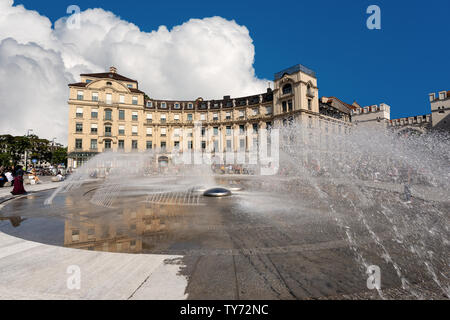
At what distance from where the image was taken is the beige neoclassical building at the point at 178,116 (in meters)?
39.8

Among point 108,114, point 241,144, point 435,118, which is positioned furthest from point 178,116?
point 435,118

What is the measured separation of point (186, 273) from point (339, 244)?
10.7ft

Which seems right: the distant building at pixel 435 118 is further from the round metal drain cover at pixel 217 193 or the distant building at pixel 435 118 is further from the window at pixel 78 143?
the window at pixel 78 143

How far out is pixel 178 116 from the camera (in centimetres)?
5009

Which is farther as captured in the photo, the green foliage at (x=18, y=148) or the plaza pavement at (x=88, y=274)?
the green foliage at (x=18, y=148)

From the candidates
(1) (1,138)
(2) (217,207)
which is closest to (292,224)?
(2) (217,207)

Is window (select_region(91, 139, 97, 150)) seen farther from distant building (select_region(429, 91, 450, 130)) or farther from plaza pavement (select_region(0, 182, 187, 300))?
distant building (select_region(429, 91, 450, 130))

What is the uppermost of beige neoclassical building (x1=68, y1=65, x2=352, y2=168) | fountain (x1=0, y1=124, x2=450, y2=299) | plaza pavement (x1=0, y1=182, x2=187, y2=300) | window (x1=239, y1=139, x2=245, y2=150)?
beige neoclassical building (x1=68, y1=65, x2=352, y2=168)

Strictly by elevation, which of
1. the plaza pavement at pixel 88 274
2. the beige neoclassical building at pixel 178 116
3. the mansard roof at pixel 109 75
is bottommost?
the plaza pavement at pixel 88 274

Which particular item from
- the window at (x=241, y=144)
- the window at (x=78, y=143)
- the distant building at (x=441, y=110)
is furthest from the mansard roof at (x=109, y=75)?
the distant building at (x=441, y=110)

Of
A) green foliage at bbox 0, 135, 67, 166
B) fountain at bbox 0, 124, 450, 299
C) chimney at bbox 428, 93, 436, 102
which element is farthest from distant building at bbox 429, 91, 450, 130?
green foliage at bbox 0, 135, 67, 166

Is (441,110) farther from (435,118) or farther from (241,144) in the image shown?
(241,144)

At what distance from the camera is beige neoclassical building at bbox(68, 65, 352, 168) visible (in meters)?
39.8
